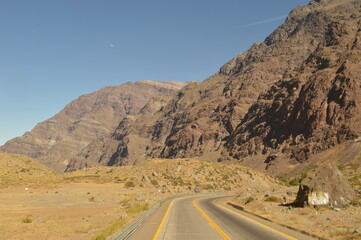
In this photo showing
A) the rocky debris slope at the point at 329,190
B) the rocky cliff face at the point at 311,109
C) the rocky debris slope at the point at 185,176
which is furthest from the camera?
the rocky cliff face at the point at 311,109

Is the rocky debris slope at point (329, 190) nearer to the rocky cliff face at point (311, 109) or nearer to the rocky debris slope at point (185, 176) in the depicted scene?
the rocky debris slope at point (185, 176)

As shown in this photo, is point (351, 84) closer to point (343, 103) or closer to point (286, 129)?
point (343, 103)

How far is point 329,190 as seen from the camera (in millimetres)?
25703

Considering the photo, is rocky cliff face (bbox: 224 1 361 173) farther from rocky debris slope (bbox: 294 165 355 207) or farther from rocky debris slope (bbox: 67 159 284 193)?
rocky debris slope (bbox: 294 165 355 207)

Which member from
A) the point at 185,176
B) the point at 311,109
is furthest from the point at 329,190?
the point at 311,109

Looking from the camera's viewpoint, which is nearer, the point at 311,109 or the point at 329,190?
the point at 329,190

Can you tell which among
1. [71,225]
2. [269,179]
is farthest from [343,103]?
[71,225]

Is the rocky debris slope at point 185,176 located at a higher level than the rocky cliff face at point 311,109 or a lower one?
lower

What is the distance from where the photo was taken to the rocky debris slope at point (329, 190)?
83.5 ft

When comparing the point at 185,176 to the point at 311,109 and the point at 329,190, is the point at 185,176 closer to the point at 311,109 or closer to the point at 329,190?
the point at 329,190

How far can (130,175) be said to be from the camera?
80250 mm

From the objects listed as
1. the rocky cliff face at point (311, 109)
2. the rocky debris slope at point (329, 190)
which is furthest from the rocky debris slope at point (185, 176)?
the rocky debris slope at point (329, 190)

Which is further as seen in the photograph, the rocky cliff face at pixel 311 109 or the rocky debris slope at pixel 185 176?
the rocky cliff face at pixel 311 109

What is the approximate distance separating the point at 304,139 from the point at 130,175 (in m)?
79.4
